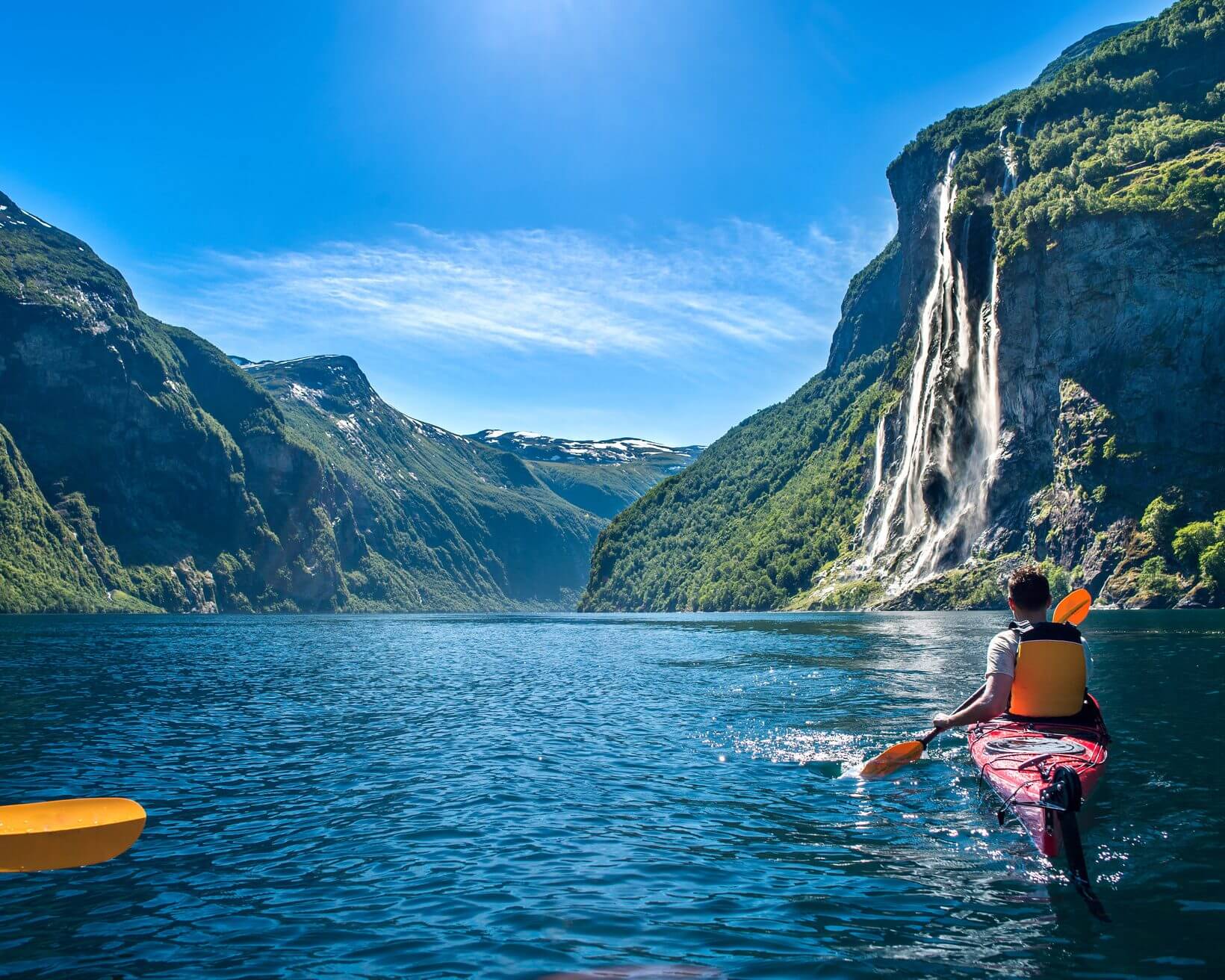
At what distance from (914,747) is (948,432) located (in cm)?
12899

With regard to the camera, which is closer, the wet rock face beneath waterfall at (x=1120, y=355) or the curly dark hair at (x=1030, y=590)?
the curly dark hair at (x=1030, y=590)

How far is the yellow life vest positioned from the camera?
14.0 metres

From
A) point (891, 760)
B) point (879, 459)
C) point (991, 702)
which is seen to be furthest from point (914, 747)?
point (879, 459)

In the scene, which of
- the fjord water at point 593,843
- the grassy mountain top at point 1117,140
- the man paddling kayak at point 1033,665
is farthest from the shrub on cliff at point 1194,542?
the man paddling kayak at point 1033,665

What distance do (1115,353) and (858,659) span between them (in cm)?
8788

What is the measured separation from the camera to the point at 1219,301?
4104 inches

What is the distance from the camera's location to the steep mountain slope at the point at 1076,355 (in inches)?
4107

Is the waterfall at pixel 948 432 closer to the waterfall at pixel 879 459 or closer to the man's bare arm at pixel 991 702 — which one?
the waterfall at pixel 879 459

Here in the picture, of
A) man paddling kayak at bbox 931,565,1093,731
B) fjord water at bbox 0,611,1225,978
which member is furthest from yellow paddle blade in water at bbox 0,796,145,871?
man paddling kayak at bbox 931,565,1093,731

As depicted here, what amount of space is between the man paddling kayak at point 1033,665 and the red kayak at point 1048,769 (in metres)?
0.36

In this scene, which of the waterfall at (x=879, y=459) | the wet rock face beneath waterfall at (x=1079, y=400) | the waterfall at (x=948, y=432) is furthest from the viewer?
the waterfall at (x=879, y=459)

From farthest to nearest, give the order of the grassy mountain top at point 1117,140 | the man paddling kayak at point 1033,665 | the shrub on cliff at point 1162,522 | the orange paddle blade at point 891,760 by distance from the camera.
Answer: the grassy mountain top at point 1117,140 < the shrub on cliff at point 1162,522 < the orange paddle blade at point 891,760 < the man paddling kayak at point 1033,665

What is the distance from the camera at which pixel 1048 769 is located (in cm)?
1241

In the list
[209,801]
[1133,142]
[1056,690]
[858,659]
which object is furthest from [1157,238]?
[209,801]
